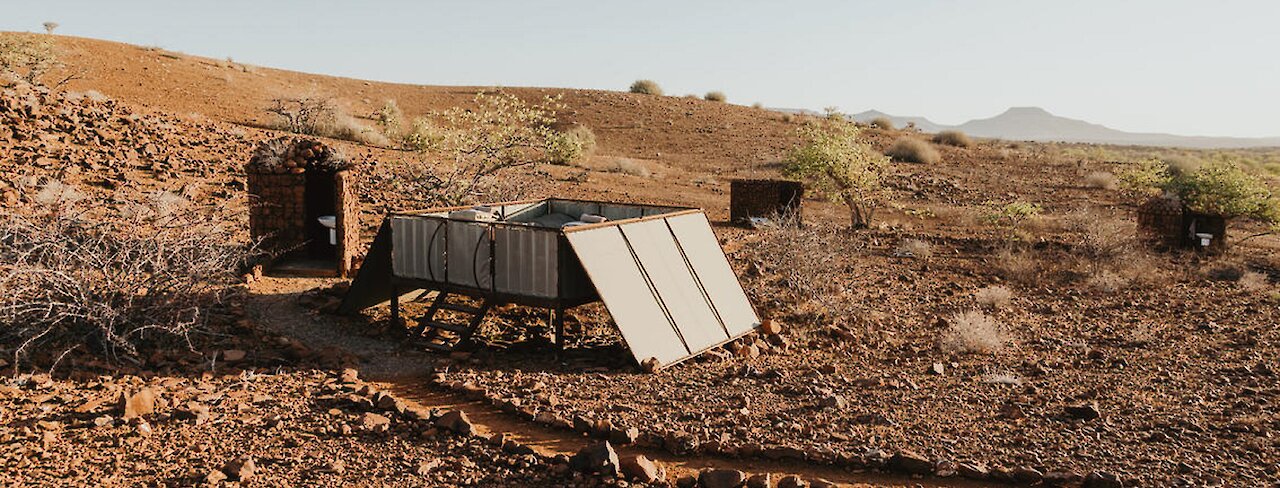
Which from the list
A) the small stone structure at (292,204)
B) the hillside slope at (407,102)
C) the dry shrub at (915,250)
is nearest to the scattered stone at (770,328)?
the small stone structure at (292,204)

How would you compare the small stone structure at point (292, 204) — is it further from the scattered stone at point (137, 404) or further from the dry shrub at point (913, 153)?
the dry shrub at point (913, 153)

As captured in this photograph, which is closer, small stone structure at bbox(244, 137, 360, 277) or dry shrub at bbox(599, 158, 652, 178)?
small stone structure at bbox(244, 137, 360, 277)

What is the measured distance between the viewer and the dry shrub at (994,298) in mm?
12531

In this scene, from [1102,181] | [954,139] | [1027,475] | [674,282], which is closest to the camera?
[1027,475]

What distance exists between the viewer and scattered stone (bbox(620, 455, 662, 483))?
6.05m

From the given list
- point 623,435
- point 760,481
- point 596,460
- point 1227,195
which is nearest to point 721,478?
point 760,481

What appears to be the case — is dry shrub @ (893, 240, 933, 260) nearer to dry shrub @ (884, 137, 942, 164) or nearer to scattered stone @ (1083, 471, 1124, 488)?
scattered stone @ (1083, 471, 1124, 488)

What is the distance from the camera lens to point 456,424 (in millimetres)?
6832

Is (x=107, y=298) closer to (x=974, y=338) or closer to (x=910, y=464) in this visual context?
(x=910, y=464)

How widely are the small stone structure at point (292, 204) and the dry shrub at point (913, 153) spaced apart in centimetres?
2937

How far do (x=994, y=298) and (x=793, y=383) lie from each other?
5.46 m

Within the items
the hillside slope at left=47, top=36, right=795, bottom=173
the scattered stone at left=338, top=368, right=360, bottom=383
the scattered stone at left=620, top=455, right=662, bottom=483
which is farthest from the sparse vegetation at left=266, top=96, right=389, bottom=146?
the scattered stone at left=620, top=455, right=662, bottom=483

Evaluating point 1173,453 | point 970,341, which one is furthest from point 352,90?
point 1173,453

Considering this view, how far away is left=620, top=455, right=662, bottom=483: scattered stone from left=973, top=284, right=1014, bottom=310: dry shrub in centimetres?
790
